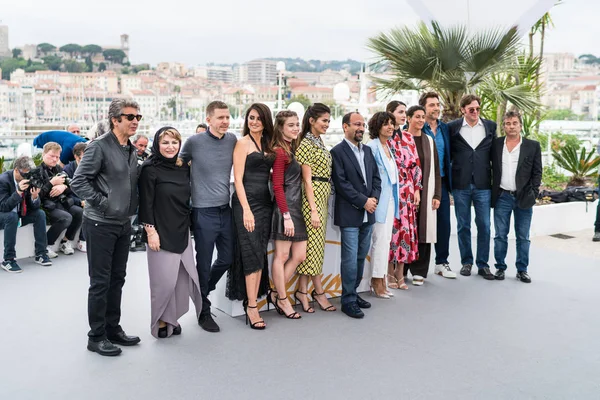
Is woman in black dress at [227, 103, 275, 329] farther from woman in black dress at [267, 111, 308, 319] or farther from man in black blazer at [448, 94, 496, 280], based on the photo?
man in black blazer at [448, 94, 496, 280]

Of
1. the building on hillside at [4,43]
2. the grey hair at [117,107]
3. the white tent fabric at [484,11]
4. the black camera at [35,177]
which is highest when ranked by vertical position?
the building on hillside at [4,43]

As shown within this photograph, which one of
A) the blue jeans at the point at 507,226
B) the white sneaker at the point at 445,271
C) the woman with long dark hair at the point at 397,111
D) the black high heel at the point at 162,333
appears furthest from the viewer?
the white sneaker at the point at 445,271

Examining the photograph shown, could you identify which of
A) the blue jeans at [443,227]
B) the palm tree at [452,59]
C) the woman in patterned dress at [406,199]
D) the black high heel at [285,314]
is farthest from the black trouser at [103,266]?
the palm tree at [452,59]

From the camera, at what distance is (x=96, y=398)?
2586mm

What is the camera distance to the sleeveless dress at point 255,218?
3.44 m

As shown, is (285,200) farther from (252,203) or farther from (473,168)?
(473,168)

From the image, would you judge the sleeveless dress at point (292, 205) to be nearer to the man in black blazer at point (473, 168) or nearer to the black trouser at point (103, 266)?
the black trouser at point (103, 266)

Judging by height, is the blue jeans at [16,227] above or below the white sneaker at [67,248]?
above

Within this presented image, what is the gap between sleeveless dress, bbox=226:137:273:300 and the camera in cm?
344

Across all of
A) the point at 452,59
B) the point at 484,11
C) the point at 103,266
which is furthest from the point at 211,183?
the point at 484,11

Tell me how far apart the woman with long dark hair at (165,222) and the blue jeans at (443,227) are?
2.12 metres

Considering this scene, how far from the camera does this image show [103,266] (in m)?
3.00

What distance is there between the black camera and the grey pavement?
34.7 inches

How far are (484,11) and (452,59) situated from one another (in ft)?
4.53
